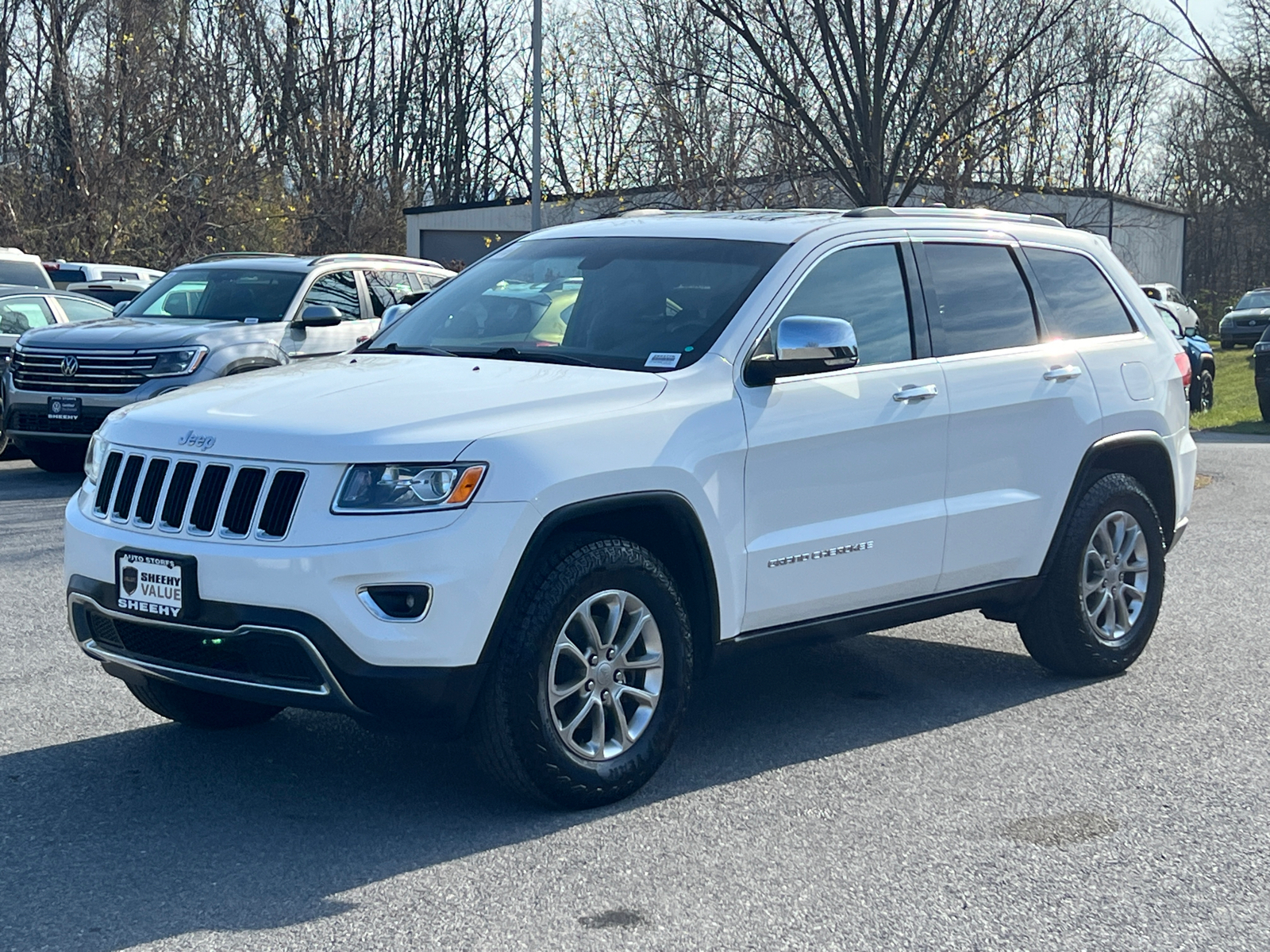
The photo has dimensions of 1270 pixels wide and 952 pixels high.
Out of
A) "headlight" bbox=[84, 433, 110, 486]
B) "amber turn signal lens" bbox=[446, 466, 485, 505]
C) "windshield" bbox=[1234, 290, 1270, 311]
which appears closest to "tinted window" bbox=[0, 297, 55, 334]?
"headlight" bbox=[84, 433, 110, 486]

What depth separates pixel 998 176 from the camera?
105 feet

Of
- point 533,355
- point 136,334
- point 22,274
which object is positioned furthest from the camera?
point 22,274

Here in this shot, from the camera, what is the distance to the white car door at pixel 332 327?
1335 centimetres

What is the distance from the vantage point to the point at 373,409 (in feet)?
15.5

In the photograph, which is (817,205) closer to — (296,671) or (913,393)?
(913,393)

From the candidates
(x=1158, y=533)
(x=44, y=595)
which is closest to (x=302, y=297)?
(x=44, y=595)

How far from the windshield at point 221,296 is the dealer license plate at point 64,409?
136 centimetres

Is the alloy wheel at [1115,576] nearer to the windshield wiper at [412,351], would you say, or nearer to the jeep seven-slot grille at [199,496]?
the windshield wiper at [412,351]

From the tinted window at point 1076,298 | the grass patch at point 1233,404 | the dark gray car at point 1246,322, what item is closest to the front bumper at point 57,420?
the tinted window at point 1076,298

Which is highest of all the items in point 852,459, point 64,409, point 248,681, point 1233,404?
point 852,459

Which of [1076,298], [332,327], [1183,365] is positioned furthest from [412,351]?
[332,327]

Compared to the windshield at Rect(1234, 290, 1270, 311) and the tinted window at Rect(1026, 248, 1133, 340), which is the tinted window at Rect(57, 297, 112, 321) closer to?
the tinted window at Rect(1026, 248, 1133, 340)

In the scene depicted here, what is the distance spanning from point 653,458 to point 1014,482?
193 centimetres

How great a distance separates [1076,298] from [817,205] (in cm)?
1493
